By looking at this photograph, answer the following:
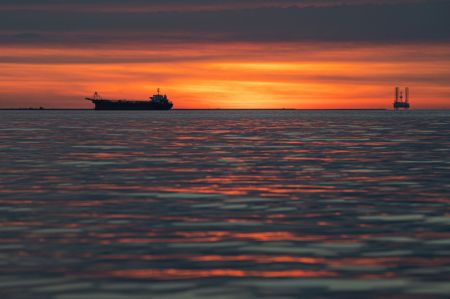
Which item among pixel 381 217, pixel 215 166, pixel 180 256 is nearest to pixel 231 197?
pixel 381 217

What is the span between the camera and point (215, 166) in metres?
38.6

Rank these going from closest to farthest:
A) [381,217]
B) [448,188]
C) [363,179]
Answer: [381,217] → [448,188] → [363,179]

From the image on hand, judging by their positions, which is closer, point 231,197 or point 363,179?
point 231,197

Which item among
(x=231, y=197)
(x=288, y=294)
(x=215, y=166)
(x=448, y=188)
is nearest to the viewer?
(x=288, y=294)

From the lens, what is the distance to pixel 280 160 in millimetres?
42688

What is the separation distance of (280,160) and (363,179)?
10.9 m

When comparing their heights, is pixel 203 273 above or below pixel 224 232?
above

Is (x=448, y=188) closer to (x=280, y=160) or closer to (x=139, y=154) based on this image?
(x=280, y=160)

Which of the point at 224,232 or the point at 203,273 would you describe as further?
the point at 224,232

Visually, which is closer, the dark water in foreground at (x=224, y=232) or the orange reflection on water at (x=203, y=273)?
the dark water in foreground at (x=224, y=232)

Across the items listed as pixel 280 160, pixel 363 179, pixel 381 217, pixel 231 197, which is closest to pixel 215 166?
pixel 280 160

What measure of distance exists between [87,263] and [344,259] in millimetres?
4459

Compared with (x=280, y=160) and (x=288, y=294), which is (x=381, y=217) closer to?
(x=288, y=294)

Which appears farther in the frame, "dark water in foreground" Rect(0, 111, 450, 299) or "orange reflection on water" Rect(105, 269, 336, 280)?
"orange reflection on water" Rect(105, 269, 336, 280)
